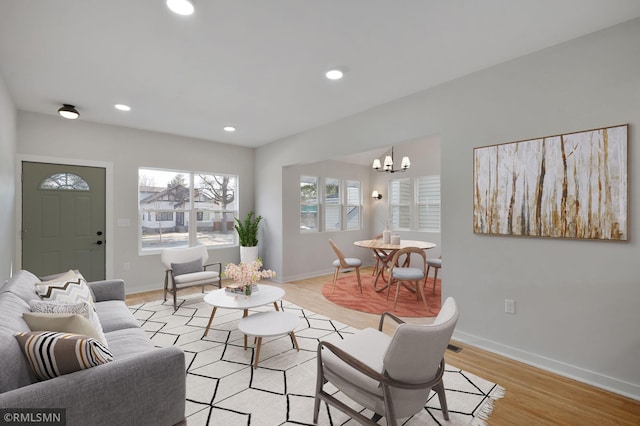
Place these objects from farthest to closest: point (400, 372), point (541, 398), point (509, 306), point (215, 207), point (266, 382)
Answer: point (215, 207)
point (509, 306)
point (266, 382)
point (541, 398)
point (400, 372)

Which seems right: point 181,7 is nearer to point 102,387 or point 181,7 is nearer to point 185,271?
point 102,387

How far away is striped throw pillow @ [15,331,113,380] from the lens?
1.31 metres

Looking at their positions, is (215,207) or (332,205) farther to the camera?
(332,205)

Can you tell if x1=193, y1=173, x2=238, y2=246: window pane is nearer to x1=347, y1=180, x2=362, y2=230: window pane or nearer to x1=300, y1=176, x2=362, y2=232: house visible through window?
x1=300, y1=176, x2=362, y2=232: house visible through window

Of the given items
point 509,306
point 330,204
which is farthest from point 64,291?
point 330,204

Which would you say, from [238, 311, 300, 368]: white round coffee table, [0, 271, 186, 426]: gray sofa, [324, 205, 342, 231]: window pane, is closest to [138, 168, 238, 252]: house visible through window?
[324, 205, 342, 231]: window pane

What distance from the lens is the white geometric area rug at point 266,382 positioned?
1.91m

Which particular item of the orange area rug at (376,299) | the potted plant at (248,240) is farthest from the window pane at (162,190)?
the orange area rug at (376,299)

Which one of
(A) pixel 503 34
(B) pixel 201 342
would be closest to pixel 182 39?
(A) pixel 503 34

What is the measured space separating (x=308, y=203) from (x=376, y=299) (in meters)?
2.60

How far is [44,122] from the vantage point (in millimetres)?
4137

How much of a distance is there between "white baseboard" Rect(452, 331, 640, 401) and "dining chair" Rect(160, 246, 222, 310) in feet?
10.7

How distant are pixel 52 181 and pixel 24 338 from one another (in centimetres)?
393

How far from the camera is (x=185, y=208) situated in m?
5.43
